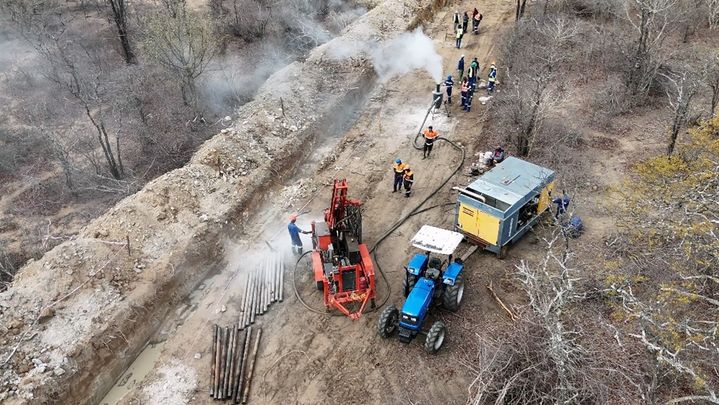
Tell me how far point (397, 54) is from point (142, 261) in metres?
18.3

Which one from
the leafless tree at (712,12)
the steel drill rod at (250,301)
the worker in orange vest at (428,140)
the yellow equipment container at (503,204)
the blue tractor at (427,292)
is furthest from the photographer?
the leafless tree at (712,12)

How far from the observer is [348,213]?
14320mm

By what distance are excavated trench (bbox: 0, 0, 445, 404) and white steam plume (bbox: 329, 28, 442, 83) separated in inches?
219

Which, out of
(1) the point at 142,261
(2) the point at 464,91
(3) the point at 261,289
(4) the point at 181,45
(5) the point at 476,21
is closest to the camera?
(1) the point at 142,261

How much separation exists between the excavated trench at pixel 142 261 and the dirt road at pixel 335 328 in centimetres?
57

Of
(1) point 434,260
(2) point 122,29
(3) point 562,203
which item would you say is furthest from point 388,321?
(2) point 122,29

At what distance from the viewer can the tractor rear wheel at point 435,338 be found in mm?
11781

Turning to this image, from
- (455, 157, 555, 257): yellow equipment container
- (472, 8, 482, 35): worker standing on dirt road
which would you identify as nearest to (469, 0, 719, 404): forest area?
(455, 157, 555, 257): yellow equipment container

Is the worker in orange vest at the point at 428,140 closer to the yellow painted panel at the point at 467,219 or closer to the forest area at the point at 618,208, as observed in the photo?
the forest area at the point at 618,208

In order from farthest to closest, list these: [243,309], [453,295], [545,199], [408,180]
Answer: [408,180]
[545,199]
[243,309]
[453,295]

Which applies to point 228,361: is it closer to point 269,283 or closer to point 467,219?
point 269,283

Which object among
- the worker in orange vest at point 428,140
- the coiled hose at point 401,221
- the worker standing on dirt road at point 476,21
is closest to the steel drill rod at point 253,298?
the coiled hose at point 401,221

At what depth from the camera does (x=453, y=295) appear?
12.6 metres

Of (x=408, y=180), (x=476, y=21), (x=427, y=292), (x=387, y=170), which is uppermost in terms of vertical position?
(x=476, y=21)
